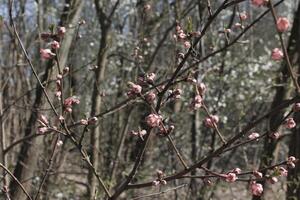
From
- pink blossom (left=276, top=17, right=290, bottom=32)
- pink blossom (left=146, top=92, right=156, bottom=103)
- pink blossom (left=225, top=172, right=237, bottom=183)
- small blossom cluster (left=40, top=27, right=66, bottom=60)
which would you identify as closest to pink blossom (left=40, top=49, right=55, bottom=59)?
small blossom cluster (left=40, top=27, right=66, bottom=60)

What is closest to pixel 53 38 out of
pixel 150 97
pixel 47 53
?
pixel 47 53

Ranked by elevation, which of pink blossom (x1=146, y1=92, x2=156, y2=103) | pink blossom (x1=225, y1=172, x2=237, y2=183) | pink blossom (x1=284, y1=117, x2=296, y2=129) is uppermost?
pink blossom (x1=146, y1=92, x2=156, y2=103)

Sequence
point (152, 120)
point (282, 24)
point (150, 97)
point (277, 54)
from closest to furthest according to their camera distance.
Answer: point (282, 24)
point (277, 54)
point (152, 120)
point (150, 97)

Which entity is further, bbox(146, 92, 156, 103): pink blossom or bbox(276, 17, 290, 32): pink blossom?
bbox(146, 92, 156, 103): pink blossom

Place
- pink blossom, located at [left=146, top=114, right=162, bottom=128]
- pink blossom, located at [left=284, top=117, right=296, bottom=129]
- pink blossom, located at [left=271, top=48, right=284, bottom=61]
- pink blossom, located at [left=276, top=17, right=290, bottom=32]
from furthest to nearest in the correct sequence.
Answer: pink blossom, located at [left=284, top=117, right=296, bottom=129], pink blossom, located at [left=146, top=114, right=162, bottom=128], pink blossom, located at [left=271, top=48, right=284, bottom=61], pink blossom, located at [left=276, top=17, right=290, bottom=32]

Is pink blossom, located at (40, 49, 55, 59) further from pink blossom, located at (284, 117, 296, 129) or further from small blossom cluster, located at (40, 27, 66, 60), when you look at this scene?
pink blossom, located at (284, 117, 296, 129)

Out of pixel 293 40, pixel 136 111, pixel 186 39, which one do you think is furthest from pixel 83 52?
pixel 186 39

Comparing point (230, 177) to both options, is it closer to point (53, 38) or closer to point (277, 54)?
point (277, 54)

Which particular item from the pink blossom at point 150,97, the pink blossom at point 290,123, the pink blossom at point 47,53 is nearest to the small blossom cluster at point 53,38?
the pink blossom at point 47,53

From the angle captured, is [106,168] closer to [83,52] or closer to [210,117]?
[210,117]

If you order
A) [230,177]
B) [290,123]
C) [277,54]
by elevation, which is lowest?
[230,177]

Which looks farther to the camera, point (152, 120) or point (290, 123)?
point (290, 123)

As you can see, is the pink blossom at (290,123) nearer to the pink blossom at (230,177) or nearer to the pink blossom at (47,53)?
the pink blossom at (230,177)

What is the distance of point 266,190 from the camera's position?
→ 17.6 feet
